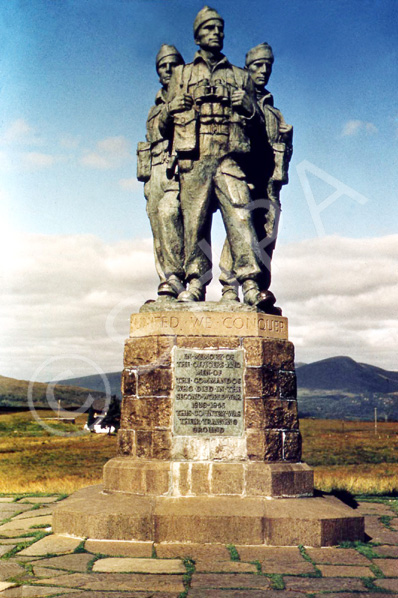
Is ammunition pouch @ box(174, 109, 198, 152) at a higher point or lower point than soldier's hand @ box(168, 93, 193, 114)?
lower

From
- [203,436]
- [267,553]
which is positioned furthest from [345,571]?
[203,436]

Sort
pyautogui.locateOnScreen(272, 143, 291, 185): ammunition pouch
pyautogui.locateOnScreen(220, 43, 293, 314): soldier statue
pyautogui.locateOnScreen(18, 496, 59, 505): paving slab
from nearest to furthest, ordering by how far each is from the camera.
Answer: pyautogui.locateOnScreen(220, 43, 293, 314): soldier statue < pyautogui.locateOnScreen(272, 143, 291, 185): ammunition pouch < pyautogui.locateOnScreen(18, 496, 59, 505): paving slab

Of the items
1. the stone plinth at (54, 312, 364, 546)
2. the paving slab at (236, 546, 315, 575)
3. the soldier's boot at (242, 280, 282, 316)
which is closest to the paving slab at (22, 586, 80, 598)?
the stone plinth at (54, 312, 364, 546)

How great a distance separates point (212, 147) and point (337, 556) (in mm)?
3784

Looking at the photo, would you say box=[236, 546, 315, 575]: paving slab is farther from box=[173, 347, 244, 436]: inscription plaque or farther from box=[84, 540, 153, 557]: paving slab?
box=[173, 347, 244, 436]: inscription plaque

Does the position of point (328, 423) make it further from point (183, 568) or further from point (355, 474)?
point (183, 568)

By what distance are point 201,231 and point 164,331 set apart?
125cm

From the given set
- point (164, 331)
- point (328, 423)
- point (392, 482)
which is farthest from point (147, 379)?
point (328, 423)

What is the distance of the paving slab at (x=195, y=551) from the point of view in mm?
4555

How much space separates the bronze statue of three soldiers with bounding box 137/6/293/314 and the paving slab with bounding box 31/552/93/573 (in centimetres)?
253

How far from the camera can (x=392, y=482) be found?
8.79 metres

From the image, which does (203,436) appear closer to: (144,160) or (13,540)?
(13,540)

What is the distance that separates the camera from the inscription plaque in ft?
18.4

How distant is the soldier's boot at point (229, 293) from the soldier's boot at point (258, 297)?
117 millimetres
